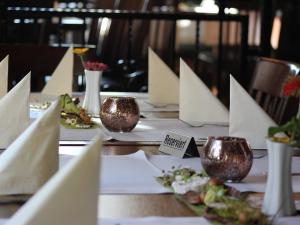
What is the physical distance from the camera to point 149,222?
1.27 metres

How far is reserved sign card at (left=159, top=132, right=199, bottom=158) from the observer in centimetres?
189

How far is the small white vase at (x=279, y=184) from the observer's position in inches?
52.0

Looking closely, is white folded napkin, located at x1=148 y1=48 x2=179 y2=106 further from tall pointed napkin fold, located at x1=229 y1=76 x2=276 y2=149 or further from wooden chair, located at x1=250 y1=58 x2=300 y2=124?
tall pointed napkin fold, located at x1=229 y1=76 x2=276 y2=149

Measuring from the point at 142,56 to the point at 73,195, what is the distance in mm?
6227

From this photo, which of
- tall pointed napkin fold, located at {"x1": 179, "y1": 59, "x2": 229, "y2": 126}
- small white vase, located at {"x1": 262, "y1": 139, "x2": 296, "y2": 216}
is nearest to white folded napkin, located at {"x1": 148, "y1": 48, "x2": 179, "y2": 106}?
tall pointed napkin fold, located at {"x1": 179, "y1": 59, "x2": 229, "y2": 126}

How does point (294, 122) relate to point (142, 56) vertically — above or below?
above

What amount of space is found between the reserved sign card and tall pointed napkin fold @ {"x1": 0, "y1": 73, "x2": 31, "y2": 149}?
408mm

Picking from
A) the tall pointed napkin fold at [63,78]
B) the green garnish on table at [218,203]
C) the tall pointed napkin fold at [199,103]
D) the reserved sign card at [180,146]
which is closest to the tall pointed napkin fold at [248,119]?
the reserved sign card at [180,146]

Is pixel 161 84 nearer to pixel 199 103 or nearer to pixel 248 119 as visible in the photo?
pixel 199 103

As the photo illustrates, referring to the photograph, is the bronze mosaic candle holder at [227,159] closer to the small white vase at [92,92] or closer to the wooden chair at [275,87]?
the small white vase at [92,92]

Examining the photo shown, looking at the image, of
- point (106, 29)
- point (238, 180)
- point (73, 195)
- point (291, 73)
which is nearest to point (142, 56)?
point (106, 29)

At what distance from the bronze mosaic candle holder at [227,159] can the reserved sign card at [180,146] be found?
0.89ft

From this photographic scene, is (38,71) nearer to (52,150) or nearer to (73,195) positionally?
(52,150)

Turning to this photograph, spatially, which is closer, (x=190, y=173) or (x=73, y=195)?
(x=73, y=195)
